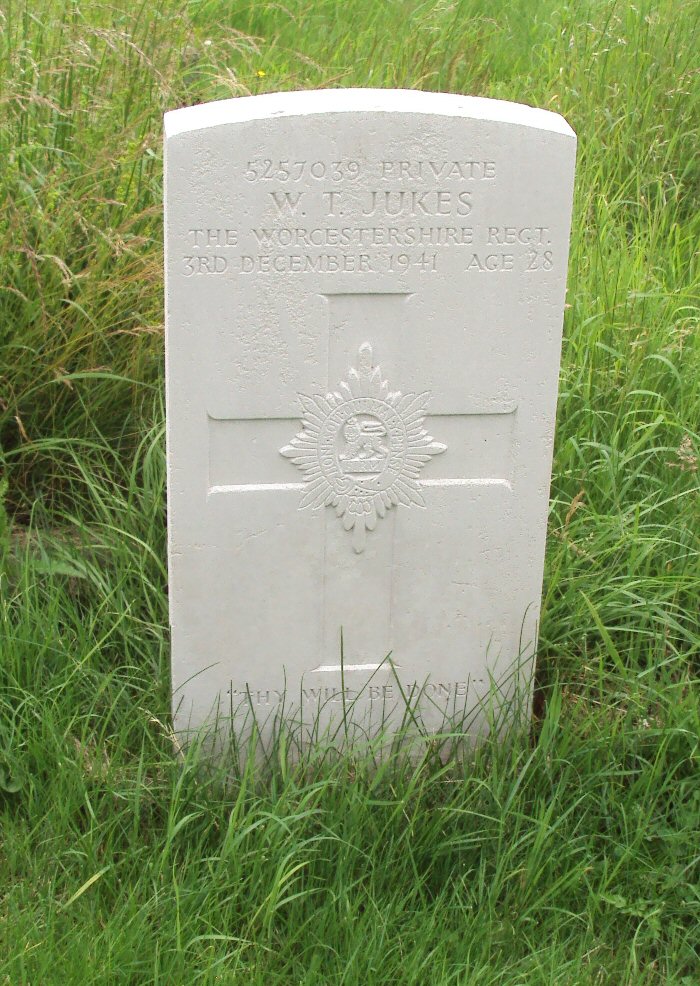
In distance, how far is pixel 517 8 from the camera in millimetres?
5172

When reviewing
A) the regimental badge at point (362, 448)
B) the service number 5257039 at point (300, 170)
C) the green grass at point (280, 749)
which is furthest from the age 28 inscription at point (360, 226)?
the green grass at point (280, 749)

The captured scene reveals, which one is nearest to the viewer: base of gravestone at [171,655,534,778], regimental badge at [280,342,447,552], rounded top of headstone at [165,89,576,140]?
rounded top of headstone at [165,89,576,140]

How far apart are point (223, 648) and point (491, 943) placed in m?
0.73

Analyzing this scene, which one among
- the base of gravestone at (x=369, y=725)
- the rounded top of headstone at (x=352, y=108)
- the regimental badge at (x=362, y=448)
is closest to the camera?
the rounded top of headstone at (x=352, y=108)

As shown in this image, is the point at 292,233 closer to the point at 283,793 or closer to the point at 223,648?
the point at 223,648

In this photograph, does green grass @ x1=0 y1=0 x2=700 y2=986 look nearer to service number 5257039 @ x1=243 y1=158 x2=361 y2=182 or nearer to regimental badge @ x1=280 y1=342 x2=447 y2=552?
regimental badge @ x1=280 y1=342 x2=447 y2=552

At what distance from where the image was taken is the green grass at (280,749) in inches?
81.5

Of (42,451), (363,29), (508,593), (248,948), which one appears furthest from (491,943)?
(363,29)

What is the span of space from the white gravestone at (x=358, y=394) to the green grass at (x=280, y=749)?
20 cm

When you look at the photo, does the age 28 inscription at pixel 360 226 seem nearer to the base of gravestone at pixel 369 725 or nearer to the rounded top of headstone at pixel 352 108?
the rounded top of headstone at pixel 352 108

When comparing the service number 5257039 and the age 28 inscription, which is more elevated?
the service number 5257039

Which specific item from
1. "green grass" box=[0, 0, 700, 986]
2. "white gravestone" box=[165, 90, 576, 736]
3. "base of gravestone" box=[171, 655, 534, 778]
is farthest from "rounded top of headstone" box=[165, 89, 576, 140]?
"base of gravestone" box=[171, 655, 534, 778]

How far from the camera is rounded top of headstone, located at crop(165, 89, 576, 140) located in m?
2.04

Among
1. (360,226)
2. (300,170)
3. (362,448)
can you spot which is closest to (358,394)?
(362,448)
